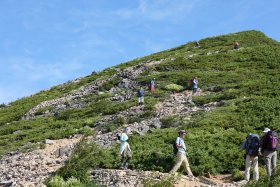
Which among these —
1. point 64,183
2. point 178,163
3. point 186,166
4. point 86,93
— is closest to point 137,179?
point 178,163

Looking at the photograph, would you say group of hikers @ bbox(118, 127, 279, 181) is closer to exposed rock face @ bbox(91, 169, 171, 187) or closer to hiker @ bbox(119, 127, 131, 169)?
exposed rock face @ bbox(91, 169, 171, 187)

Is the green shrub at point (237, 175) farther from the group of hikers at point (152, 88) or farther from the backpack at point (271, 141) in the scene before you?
the group of hikers at point (152, 88)

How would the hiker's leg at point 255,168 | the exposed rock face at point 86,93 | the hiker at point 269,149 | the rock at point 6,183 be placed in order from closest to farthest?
the hiker at point 269,149
the hiker's leg at point 255,168
the rock at point 6,183
the exposed rock face at point 86,93

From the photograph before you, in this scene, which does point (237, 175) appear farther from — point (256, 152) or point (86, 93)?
point (86, 93)

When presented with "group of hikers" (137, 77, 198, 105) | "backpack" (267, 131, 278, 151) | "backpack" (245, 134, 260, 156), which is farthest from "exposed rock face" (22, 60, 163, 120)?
"backpack" (267, 131, 278, 151)

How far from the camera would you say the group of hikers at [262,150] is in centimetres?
2148

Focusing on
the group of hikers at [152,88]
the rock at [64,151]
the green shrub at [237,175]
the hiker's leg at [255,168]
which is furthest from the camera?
the group of hikers at [152,88]

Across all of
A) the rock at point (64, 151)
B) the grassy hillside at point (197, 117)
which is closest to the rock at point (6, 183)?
the grassy hillside at point (197, 117)

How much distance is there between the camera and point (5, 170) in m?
26.5

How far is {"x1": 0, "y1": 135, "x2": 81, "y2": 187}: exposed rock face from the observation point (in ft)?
75.4

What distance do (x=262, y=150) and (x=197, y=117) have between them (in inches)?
459

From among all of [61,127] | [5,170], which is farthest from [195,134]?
[61,127]

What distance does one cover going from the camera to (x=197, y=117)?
3334 cm

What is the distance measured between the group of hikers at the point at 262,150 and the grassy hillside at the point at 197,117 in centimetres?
254
